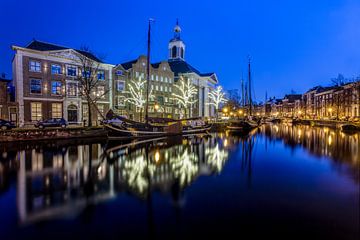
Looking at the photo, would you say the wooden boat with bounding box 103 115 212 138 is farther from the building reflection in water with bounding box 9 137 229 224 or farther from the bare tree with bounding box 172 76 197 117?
the bare tree with bounding box 172 76 197 117

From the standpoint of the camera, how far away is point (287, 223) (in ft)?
23.9

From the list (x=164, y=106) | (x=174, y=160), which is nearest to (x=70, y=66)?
(x=164, y=106)

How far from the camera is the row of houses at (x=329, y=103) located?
75125 millimetres

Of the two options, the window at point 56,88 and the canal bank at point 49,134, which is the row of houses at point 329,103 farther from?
the window at point 56,88

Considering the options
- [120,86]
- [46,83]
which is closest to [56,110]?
[46,83]

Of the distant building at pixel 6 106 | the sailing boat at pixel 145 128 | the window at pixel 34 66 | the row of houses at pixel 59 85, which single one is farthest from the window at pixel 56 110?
the sailing boat at pixel 145 128

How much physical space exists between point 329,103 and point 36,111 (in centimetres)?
10580

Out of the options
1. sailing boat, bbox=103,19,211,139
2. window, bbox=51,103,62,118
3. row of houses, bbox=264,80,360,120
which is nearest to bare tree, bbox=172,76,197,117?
sailing boat, bbox=103,19,211,139

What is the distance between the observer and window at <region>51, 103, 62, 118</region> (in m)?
46.3

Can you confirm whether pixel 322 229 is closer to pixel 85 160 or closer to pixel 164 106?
pixel 85 160

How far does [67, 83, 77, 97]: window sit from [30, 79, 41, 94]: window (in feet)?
17.4

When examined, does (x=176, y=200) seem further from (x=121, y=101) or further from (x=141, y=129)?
(x=121, y=101)

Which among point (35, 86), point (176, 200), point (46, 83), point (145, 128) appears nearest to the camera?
point (176, 200)

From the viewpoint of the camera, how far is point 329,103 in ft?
325
